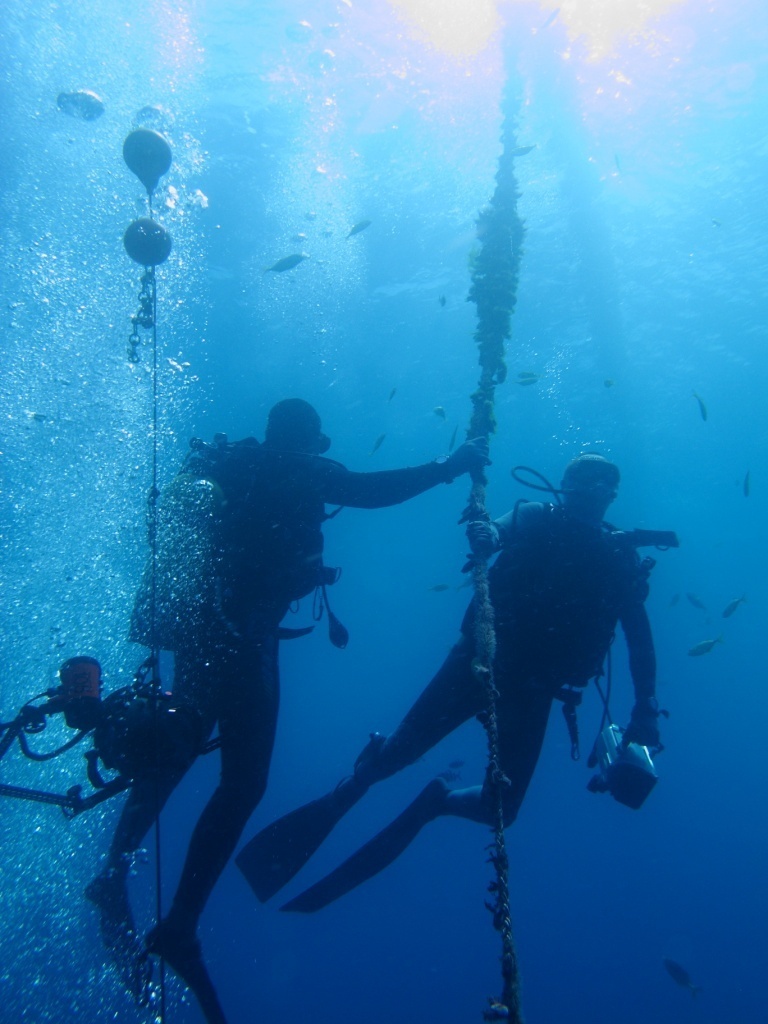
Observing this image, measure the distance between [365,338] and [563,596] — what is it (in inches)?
833

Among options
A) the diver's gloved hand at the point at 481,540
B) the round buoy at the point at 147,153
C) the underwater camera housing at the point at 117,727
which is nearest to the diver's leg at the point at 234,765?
the underwater camera housing at the point at 117,727

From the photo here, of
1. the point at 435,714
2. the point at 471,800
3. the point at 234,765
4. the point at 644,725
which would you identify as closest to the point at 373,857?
the point at 471,800

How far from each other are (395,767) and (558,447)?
30152 mm

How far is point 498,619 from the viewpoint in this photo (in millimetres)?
5395

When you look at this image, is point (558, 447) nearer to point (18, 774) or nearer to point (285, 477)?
point (18, 774)

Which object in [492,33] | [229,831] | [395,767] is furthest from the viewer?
[492,33]

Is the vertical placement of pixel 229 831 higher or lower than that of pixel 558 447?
lower

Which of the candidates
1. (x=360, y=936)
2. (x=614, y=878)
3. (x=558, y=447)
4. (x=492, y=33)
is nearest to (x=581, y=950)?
(x=614, y=878)

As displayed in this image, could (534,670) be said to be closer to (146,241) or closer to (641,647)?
(641,647)

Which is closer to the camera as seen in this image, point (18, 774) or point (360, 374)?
point (18, 774)

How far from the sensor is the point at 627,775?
498 centimetres

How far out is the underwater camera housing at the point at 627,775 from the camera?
4.93 m

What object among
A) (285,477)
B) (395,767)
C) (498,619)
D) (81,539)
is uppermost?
(285,477)

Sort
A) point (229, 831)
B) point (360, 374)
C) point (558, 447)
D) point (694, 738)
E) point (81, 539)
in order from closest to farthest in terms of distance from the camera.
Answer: point (229, 831), point (81, 539), point (360, 374), point (558, 447), point (694, 738)
